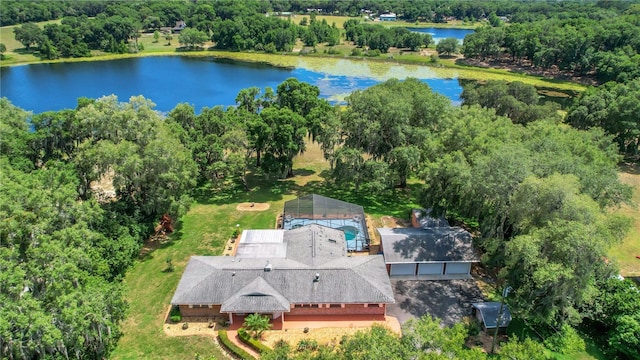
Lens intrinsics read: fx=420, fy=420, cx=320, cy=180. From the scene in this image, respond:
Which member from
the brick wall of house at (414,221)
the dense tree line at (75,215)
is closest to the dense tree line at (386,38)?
the brick wall of house at (414,221)

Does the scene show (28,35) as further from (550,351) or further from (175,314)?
(550,351)

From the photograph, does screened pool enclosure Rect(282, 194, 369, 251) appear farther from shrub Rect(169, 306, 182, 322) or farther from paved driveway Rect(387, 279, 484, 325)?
shrub Rect(169, 306, 182, 322)

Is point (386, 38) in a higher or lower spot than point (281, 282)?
higher

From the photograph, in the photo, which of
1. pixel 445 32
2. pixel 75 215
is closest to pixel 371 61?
pixel 445 32

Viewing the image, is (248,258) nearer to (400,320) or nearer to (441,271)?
(400,320)

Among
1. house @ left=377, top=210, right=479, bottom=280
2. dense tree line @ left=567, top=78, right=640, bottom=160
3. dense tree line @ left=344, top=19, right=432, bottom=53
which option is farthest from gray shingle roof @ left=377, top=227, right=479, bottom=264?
dense tree line @ left=344, top=19, right=432, bottom=53

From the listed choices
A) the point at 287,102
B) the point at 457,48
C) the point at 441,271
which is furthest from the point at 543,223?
the point at 457,48
